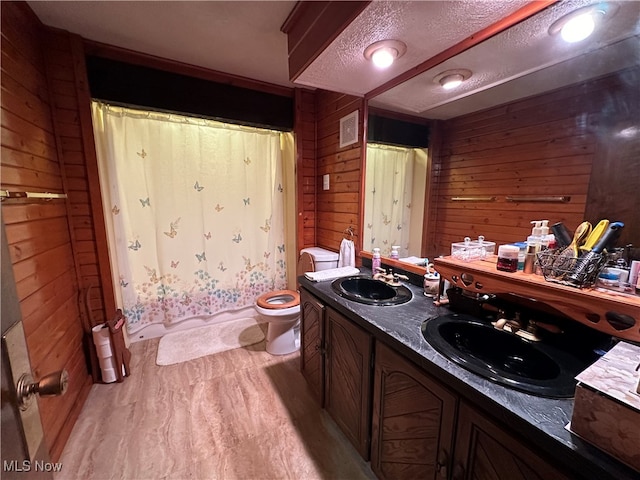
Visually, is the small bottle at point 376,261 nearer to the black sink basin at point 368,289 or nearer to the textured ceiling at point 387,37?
the black sink basin at point 368,289

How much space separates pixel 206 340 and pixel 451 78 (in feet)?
8.88

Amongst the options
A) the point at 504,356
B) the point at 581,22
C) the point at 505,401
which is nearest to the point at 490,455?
the point at 505,401

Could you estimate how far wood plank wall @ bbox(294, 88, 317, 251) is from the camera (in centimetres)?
256

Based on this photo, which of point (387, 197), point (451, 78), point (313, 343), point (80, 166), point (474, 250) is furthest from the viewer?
point (387, 197)

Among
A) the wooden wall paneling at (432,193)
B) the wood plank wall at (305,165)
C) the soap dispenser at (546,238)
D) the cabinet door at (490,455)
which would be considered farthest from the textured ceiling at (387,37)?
the cabinet door at (490,455)

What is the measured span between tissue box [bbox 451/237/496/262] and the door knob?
4.59ft

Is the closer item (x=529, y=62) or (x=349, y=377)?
(x=529, y=62)

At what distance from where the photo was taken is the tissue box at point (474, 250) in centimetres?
124

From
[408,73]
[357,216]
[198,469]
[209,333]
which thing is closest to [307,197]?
[357,216]

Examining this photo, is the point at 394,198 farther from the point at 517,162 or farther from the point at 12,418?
the point at 12,418

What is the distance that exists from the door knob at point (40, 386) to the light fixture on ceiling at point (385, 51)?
1.62m

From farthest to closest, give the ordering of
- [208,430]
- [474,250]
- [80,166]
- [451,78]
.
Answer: [80,166]
[208,430]
[451,78]
[474,250]

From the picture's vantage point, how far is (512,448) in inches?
26.1

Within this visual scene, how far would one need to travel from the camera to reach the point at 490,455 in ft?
2.36
